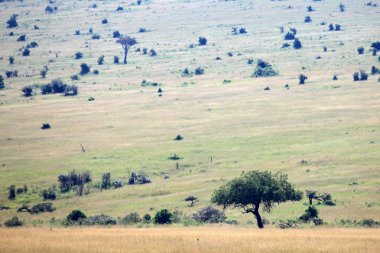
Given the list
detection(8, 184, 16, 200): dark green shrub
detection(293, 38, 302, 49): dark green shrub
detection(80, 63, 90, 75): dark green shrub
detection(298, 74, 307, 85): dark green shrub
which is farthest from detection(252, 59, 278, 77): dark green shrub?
detection(8, 184, 16, 200): dark green shrub

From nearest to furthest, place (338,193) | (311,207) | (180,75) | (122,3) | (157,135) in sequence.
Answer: (311,207) < (338,193) < (157,135) < (180,75) < (122,3)

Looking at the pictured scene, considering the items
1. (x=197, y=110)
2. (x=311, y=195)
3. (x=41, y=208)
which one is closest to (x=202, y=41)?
(x=197, y=110)

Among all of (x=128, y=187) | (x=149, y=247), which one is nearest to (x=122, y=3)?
(x=128, y=187)

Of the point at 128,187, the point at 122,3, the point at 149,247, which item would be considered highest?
the point at 122,3

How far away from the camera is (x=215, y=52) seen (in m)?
132

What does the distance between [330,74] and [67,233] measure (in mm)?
78566

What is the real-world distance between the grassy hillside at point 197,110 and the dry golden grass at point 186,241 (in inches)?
476

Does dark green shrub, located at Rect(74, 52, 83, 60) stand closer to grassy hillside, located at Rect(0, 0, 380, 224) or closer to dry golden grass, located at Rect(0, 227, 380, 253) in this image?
grassy hillside, located at Rect(0, 0, 380, 224)

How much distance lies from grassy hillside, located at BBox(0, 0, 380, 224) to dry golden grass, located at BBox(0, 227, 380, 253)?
12092 millimetres

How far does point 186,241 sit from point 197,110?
5701 centimetres

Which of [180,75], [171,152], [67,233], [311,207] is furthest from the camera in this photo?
[180,75]

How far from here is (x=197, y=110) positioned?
87375 mm

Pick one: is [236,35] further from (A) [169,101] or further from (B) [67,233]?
(B) [67,233]

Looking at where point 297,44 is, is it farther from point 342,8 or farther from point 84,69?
point 342,8
